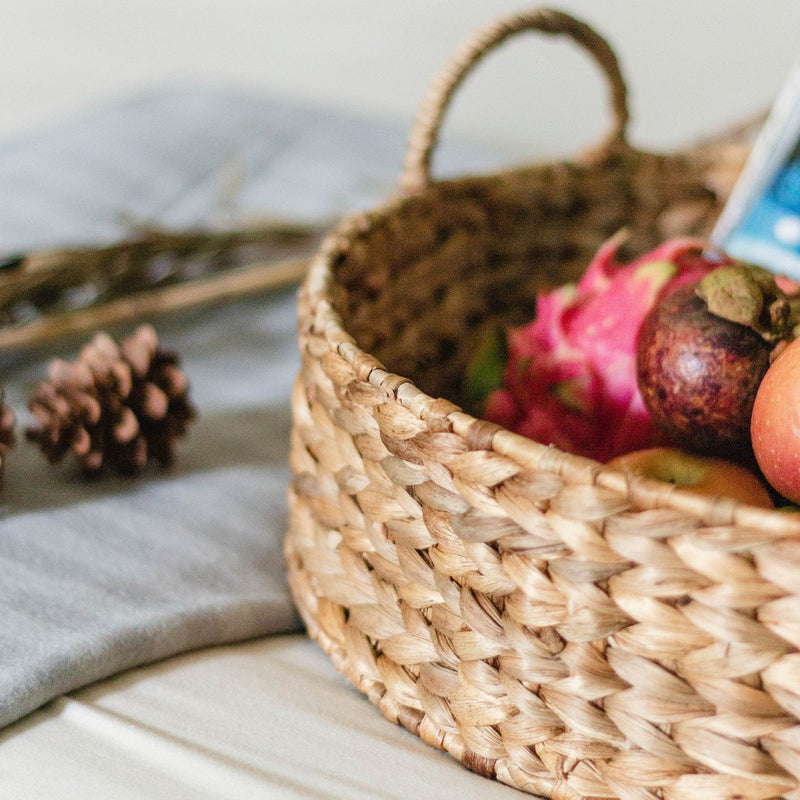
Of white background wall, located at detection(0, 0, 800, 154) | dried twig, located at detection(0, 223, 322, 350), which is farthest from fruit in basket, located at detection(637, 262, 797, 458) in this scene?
white background wall, located at detection(0, 0, 800, 154)

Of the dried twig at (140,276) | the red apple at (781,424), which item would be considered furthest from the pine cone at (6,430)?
the red apple at (781,424)

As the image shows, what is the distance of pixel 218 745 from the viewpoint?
39 cm

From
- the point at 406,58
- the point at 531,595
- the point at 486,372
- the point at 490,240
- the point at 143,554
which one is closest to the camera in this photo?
the point at 531,595

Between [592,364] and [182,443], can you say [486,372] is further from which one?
[182,443]

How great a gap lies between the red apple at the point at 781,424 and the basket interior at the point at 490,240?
238mm

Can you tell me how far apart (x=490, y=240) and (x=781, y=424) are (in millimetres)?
377

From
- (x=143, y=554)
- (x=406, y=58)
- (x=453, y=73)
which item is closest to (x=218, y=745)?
(x=143, y=554)

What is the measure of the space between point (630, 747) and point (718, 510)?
112mm

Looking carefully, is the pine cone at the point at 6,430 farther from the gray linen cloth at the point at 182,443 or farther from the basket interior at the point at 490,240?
the basket interior at the point at 490,240

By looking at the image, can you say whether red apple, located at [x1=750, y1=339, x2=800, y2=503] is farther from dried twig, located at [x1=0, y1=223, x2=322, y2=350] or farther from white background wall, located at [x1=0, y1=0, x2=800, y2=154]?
white background wall, located at [x1=0, y1=0, x2=800, y2=154]

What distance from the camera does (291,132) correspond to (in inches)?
51.1

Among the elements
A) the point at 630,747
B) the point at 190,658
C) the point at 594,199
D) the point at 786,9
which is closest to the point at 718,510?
the point at 630,747

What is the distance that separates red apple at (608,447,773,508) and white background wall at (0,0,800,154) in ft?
3.67

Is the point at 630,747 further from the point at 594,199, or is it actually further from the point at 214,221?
the point at 214,221
